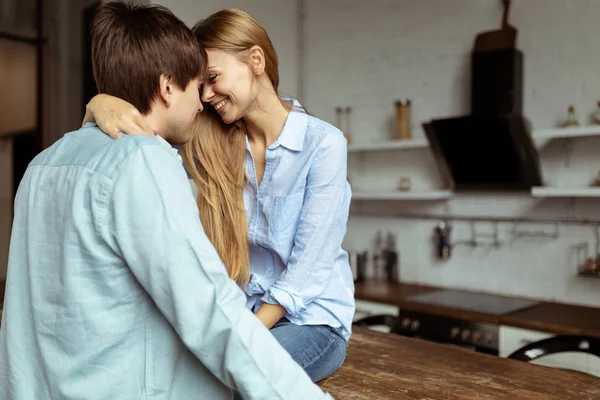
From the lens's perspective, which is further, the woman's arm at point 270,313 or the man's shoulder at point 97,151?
the woman's arm at point 270,313

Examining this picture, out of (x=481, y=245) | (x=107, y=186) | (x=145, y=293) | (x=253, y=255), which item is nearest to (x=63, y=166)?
(x=107, y=186)

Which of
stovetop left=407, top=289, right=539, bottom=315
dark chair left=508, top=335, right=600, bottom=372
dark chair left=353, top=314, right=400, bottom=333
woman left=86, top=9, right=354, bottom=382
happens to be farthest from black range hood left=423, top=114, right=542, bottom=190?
woman left=86, top=9, right=354, bottom=382

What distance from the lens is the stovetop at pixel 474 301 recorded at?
9.71 ft

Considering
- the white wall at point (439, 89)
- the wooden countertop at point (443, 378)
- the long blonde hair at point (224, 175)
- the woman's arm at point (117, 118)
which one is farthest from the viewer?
the white wall at point (439, 89)

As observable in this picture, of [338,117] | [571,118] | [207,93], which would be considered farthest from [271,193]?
[338,117]

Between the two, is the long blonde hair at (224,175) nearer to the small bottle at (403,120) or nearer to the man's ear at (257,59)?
the man's ear at (257,59)

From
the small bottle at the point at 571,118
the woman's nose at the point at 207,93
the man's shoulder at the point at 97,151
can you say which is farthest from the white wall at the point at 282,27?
the man's shoulder at the point at 97,151

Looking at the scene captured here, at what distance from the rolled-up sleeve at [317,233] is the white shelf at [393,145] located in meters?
2.05

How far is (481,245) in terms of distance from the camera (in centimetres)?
352

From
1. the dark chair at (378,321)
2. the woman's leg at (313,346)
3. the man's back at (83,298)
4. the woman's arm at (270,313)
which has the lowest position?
the dark chair at (378,321)

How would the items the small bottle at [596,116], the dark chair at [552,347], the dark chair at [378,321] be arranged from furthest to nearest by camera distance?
1. the small bottle at [596,116]
2. the dark chair at [378,321]
3. the dark chair at [552,347]

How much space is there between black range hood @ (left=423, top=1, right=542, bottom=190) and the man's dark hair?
2324mm

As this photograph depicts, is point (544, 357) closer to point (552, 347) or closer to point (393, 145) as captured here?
point (552, 347)

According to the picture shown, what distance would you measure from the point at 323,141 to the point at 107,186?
73 cm
